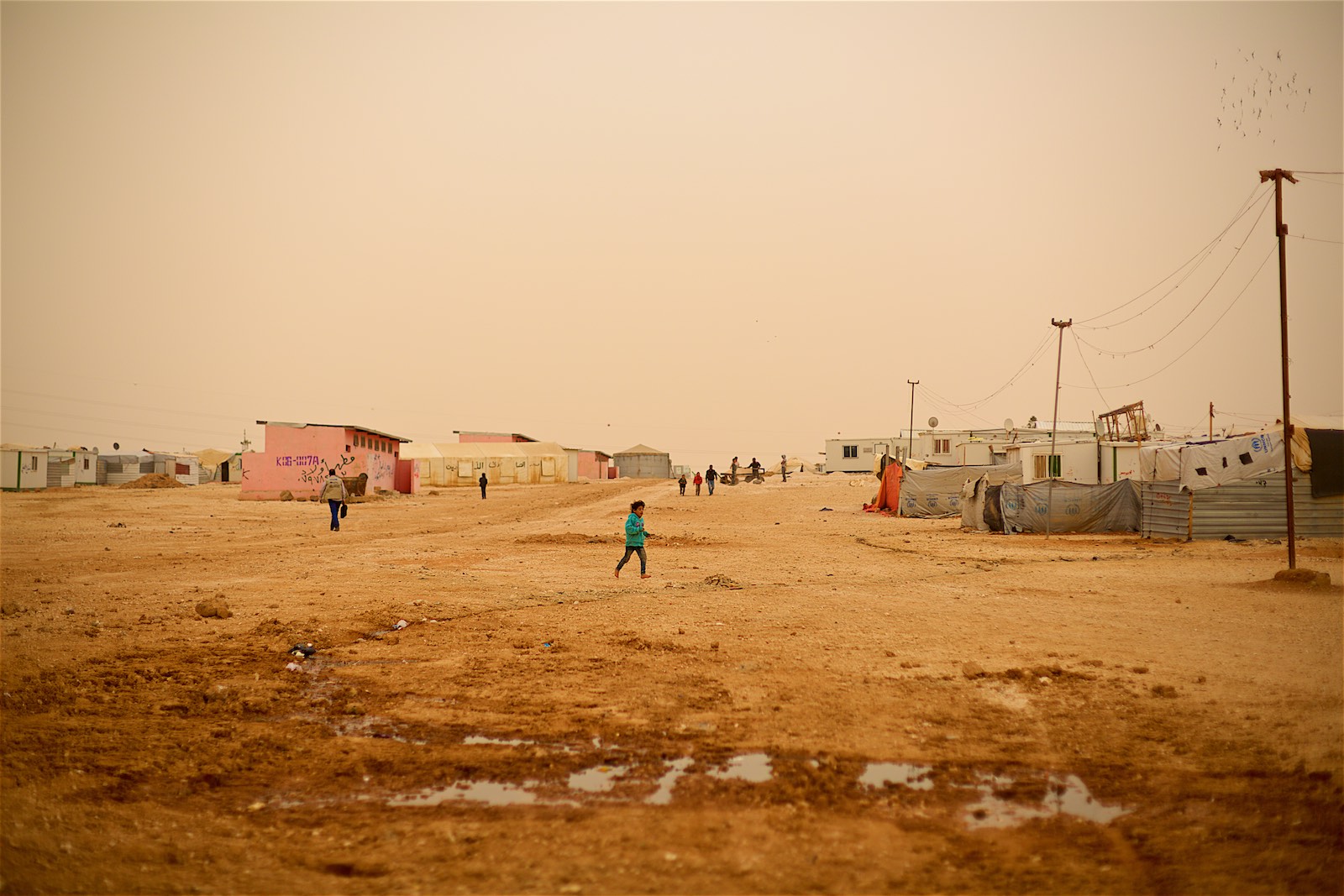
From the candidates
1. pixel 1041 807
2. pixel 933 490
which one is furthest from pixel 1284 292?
pixel 933 490

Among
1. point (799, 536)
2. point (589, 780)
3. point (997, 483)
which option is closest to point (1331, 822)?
point (589, 780)

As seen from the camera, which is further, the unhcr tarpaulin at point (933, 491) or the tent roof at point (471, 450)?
the tent roof at point (471, 450)

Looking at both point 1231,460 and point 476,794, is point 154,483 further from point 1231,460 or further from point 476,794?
point 476,794

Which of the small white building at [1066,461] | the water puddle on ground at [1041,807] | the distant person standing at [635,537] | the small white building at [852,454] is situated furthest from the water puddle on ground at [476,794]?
the small white building at [852,454]

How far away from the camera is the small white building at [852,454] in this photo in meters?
68.8

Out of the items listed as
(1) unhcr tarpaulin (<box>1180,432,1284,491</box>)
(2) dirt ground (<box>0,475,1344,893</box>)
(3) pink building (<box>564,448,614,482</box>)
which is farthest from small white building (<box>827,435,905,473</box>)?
(2) dirt ground (<box>0,475,1344,893</box>)

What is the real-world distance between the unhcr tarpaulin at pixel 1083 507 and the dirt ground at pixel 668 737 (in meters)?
10.4

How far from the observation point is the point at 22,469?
48062 millimetres

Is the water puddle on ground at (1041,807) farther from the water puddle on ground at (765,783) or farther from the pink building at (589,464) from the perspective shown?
the pink building at (589,464)

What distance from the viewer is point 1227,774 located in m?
4.89

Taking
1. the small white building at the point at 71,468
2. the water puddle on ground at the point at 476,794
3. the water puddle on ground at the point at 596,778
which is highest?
the small white building at the point at 71,468

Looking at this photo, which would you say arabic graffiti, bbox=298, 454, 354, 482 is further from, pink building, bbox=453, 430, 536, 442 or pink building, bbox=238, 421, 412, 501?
pink building, bbox=453, 430, 536, 442

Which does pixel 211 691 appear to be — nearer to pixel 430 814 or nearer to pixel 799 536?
pixel 430 814

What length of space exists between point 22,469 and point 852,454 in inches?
2266
